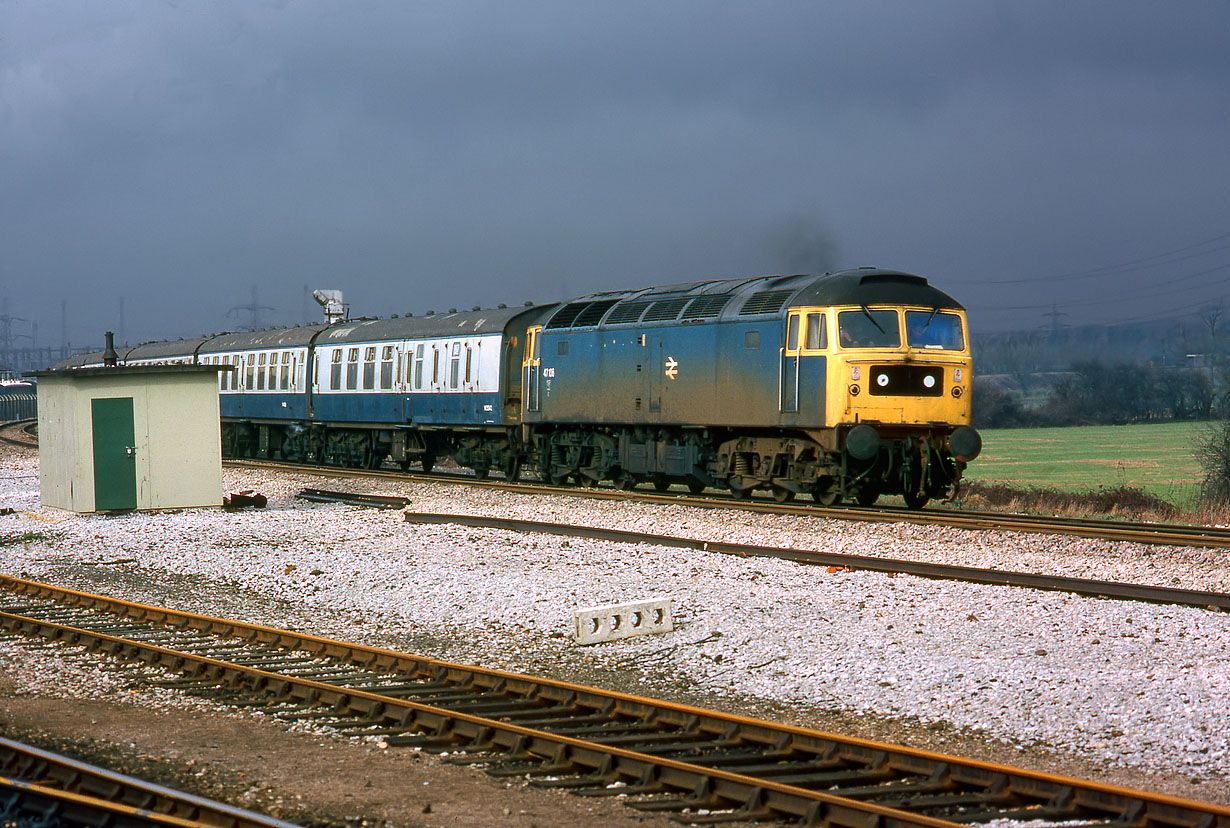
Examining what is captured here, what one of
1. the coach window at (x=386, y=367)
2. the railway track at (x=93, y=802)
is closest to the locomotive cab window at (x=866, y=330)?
the railway track at (x=93, y=802)

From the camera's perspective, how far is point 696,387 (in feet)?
65.8

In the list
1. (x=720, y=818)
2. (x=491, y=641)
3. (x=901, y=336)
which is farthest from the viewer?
(x=901, y=336)

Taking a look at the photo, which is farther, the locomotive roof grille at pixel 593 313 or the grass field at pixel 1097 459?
the grass field at pixel 1097 459

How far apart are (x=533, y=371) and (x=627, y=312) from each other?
3090 millimetres

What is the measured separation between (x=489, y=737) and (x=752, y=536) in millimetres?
9548

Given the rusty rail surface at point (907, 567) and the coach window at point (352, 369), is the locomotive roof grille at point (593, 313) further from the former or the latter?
the coach window at point (352, 369)

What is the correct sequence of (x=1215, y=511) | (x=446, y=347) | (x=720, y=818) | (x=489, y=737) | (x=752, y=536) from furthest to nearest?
(x=446, y=347) < (x=1215, y=511) < (x=752, y=536) < (x=489, y=737) < (x=720, y=818)

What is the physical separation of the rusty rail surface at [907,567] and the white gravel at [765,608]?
10.6 inches

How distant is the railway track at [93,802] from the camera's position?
557 cm

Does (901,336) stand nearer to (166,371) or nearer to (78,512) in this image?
(166,371)

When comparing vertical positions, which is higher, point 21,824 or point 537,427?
point 537,427

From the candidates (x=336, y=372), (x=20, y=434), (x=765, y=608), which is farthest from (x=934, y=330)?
(x=20, y=434)

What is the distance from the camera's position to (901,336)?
17.9 meters

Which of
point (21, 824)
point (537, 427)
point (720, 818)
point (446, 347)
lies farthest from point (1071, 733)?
point (446, 347)
